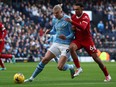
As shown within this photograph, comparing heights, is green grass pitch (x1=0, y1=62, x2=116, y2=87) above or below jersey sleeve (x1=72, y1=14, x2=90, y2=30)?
below

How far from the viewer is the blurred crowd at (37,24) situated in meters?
38.7

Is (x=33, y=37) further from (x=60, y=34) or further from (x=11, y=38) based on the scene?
(x=60, y=34)

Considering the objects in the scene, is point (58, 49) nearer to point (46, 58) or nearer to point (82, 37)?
point (46, 58)

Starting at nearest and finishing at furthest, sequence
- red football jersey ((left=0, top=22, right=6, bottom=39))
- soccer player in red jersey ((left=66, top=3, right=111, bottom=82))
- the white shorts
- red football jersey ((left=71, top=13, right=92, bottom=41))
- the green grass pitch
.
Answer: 1. the green grass pitch
2. the white shorts
3. red football jersey ((left=71, top=13, right=92, bottom=41))
4. soccer player in red jersey ((left=66, top=3, right=111, bottom=82))
5. red football jersey ((left=0, top=22, right=6, bottom=39))

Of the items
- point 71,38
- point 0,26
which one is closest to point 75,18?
point 71,38

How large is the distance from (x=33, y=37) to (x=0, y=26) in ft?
51.3

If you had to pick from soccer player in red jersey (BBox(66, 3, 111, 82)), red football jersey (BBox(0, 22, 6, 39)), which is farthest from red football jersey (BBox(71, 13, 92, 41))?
red football jersey (BBox(0, 22, 6, 39))

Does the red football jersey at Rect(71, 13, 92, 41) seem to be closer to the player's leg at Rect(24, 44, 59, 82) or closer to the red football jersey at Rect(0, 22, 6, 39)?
the player's leg at Rect(24, 44, 59, 82)

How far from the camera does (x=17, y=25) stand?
39.9 meters

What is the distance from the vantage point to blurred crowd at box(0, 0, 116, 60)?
38.7m

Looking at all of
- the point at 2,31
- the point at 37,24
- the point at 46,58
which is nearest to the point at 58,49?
the point at 46,58

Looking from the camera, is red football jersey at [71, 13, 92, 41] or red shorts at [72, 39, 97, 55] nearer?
red football jersey at [71, 13, 92, 41]

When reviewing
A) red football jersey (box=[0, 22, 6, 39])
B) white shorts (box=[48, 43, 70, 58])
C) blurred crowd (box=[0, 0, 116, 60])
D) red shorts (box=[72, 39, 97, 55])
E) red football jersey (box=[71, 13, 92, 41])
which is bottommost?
blurred crowd (box=[0, 0, 116, 60])

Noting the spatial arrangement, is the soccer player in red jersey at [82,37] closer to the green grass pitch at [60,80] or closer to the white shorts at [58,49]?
the white shorts at [58,49]
